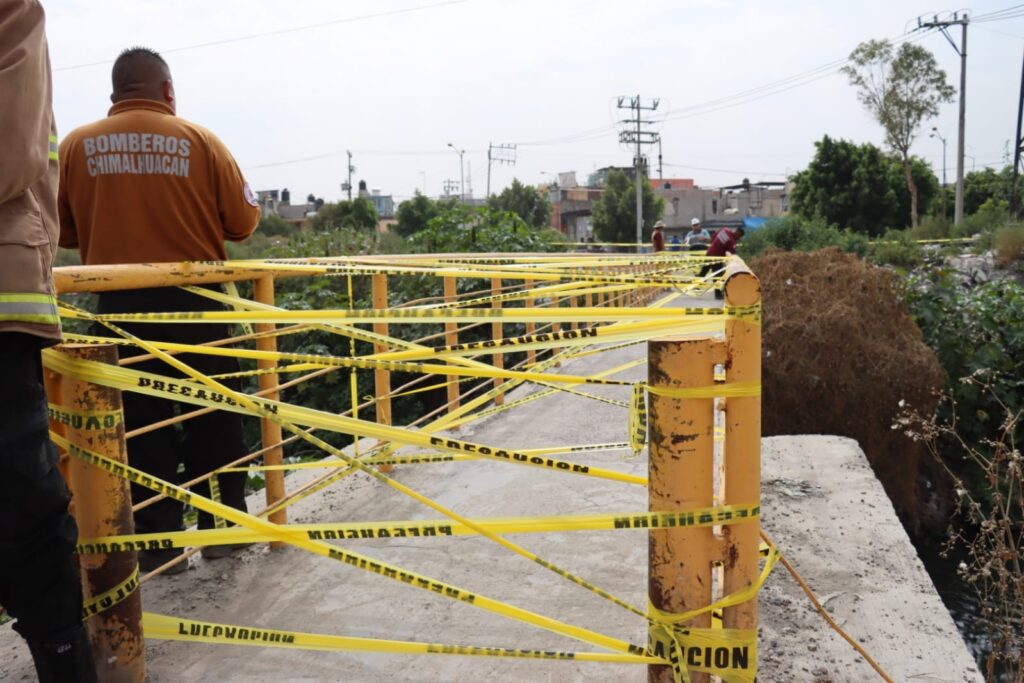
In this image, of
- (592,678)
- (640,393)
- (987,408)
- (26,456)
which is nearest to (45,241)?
(26,456)

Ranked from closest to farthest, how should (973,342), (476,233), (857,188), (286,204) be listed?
(973,342), (476,233), (857,188), (286,204)

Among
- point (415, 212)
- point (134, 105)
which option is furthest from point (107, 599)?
point (415, 212)

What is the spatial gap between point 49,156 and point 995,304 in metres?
8.49

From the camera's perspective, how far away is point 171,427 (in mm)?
3090

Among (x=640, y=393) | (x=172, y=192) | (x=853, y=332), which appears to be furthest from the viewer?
(x=853, y=332)

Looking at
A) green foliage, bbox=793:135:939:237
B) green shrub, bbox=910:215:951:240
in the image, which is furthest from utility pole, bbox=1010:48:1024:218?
green foliage, bbox=793:135:939:237

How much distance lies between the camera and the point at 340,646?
2086 mm

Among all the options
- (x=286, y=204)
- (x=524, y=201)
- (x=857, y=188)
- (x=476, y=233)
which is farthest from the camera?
(x=286, y=204)

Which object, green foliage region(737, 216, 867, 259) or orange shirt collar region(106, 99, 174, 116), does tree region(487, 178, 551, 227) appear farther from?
orange shirt collar region(106, 99, 174, 116)

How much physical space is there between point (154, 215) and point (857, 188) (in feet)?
132

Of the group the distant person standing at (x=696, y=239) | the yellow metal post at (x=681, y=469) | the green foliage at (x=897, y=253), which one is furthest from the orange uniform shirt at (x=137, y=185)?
the green foliage at (x=897, y=253)

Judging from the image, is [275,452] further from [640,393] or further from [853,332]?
[853,332]

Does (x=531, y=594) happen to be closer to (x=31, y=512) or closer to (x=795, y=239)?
(x=31, y=512)

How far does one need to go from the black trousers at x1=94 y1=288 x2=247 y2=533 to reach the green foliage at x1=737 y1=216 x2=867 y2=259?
66.6ft
